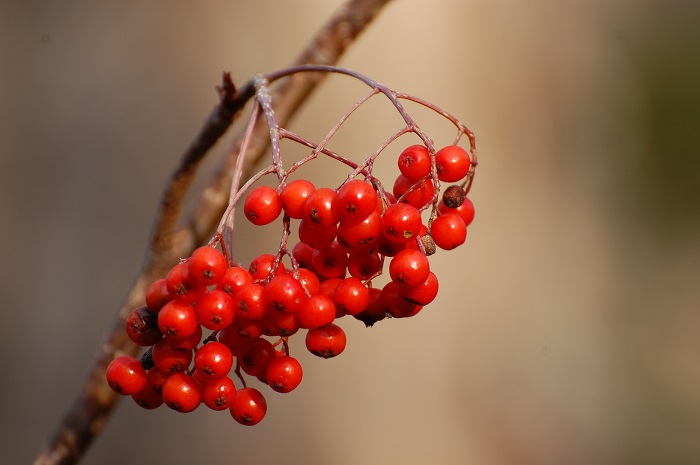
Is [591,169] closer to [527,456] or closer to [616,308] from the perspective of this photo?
[616,308]

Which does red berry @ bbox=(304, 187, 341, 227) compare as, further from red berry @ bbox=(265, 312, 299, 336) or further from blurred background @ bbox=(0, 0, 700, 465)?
blurred background @ bbox=(0, 0, 700, 465)

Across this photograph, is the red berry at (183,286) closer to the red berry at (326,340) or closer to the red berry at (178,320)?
the red berry at (178,320)

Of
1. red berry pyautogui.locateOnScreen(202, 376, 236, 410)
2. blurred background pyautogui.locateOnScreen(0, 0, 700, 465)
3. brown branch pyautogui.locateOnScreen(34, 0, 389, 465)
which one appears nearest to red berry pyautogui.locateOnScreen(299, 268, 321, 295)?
red berry pyautogui.locateOnScreen(202, 376, 236, 410)

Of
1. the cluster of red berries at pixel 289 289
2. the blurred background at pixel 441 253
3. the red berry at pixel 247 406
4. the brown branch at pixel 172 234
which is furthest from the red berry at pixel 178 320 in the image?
the blurred background at pixel 441 253

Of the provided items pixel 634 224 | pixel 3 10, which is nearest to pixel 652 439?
pixel 634 224

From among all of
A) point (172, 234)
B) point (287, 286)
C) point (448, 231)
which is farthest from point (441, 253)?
point (287, 286)

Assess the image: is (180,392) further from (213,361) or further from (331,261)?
(331,261)

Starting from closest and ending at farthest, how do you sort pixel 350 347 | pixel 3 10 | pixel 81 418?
1. pixel 81 418
2. pixel 3 10
3. pixel 350 347
